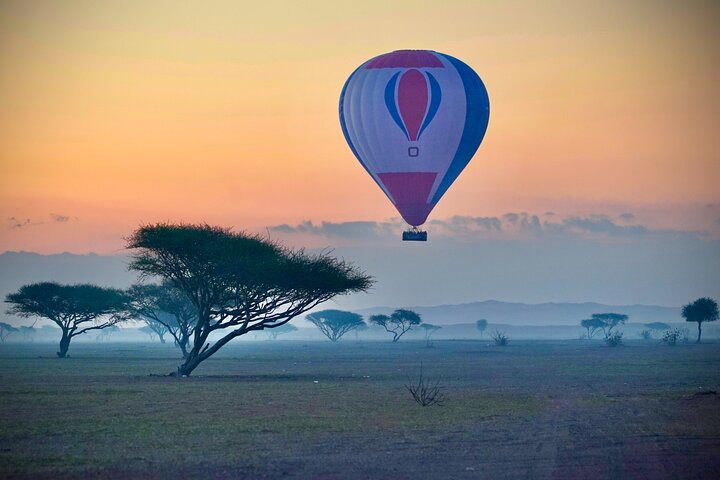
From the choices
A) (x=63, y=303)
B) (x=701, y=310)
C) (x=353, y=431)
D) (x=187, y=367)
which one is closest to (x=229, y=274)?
(x=187, y=367)

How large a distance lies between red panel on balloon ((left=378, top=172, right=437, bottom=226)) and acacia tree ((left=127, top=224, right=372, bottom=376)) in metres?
5.15

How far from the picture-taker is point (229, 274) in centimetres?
5750

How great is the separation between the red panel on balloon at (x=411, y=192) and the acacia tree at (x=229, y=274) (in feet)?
16.9

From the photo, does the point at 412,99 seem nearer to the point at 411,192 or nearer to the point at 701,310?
the point at 411,192

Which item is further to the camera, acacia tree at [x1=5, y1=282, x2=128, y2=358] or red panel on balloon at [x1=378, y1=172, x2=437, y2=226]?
acacia tree at [x1=5, y1=282, x2=128, y2=358]

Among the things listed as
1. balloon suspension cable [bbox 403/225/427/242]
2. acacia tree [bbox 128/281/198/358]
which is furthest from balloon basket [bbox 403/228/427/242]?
acacia tree [bbox 128/281/198/358]

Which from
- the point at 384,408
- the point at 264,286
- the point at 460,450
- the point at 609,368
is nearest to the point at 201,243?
the point at 264,286

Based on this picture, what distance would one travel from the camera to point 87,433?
92.3ft

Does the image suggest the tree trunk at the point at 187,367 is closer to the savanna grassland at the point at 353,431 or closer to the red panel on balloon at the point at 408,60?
the savanna grassland at the point at 353,431

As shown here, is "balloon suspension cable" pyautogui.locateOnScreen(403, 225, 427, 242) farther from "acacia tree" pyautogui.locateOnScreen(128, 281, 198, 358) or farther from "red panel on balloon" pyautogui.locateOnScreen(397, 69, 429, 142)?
"acacia tree" pyautogui.locateOnScreen(128, 281, 198, 358)

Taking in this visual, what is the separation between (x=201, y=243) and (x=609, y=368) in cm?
2968

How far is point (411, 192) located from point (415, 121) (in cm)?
430

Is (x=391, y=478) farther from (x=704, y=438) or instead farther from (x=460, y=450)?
(x=704, y=438)

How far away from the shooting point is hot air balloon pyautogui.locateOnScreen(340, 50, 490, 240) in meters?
58.8
